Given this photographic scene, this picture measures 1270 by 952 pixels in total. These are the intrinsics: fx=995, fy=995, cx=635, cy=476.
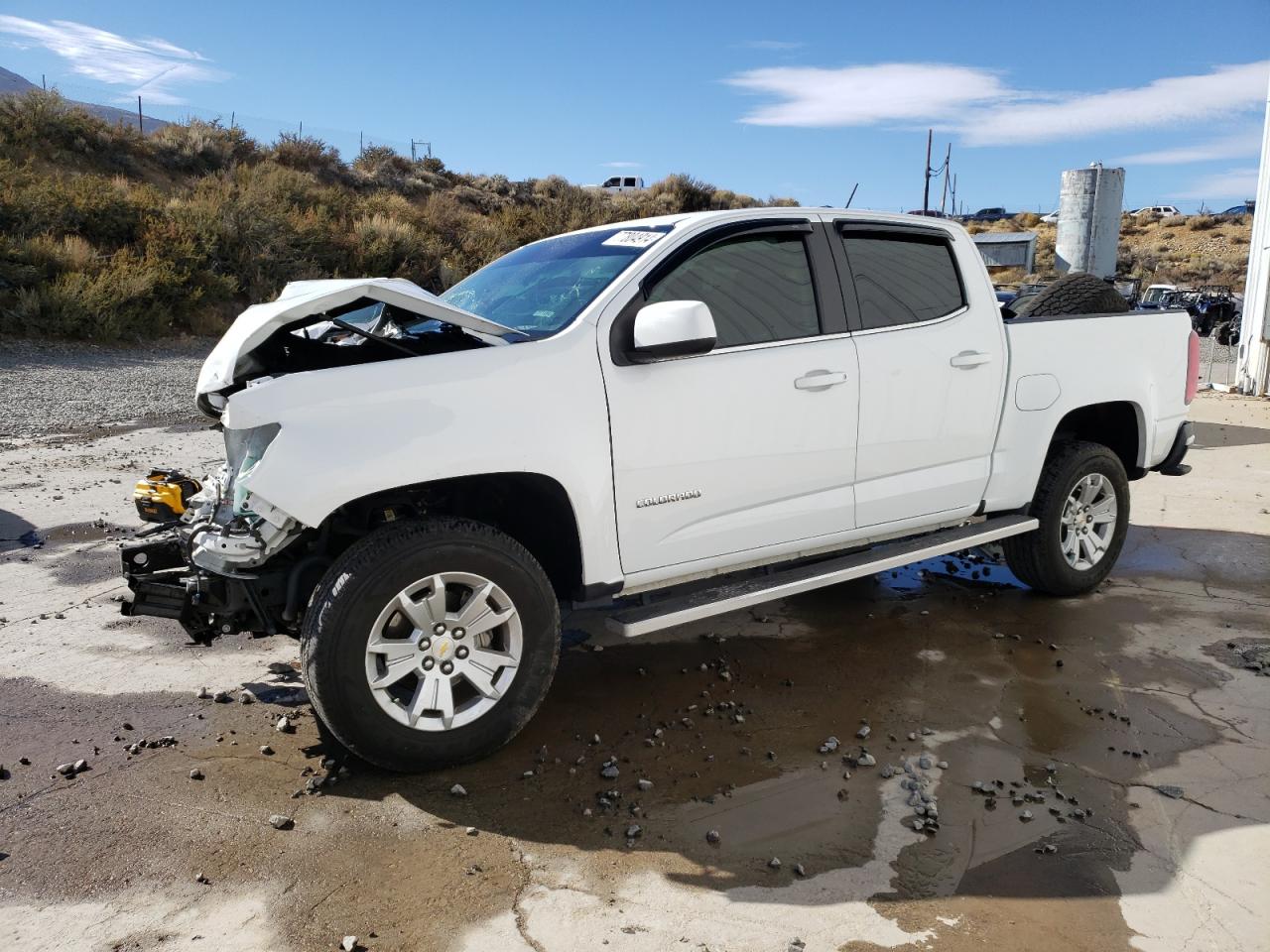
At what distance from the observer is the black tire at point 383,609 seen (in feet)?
11.1

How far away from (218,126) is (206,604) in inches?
1181

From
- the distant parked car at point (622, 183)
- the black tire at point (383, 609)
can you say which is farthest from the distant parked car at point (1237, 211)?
the black tire at point (383, 609)

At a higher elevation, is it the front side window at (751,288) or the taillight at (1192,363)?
the front side window at (751,288)

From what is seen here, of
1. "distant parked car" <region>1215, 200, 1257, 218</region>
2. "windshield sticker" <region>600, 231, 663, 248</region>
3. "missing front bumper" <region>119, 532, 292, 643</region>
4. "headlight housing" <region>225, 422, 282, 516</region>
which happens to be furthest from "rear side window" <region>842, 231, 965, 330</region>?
"distant parked car" <region>1215, 200, 1257, 218</region>

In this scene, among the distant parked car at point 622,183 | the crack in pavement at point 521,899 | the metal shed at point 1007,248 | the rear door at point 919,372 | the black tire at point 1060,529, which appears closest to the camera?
the crack in pavement at point 521,899

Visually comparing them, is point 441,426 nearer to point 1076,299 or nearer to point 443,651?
point 443,651

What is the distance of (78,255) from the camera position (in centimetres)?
1650

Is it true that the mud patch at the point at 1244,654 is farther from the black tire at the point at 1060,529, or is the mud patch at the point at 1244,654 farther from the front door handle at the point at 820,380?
the front door handle at the point at 820,380

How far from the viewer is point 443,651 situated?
11.7 feet

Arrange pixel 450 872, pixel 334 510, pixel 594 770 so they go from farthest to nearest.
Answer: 1. pixel 594 770
2. pixel 334 510
3. pixel 450 872

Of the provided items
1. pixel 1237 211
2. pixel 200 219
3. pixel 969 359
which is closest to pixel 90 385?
pixel 200 219

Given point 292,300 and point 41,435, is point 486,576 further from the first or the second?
point 41,435

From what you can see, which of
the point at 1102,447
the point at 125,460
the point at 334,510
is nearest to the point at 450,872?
the point at 334,510

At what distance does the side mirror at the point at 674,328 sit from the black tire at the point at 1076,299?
3.02m
